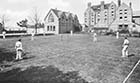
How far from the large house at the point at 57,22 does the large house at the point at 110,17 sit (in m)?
10.1

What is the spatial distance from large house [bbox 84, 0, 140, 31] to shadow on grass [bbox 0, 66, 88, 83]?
4059 cm

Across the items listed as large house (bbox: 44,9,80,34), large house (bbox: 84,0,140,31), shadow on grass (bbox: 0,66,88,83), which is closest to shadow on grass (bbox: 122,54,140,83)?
shadow on grass (bbox: 0,66,88,83)

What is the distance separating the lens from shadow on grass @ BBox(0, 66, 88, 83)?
7404 millimetres

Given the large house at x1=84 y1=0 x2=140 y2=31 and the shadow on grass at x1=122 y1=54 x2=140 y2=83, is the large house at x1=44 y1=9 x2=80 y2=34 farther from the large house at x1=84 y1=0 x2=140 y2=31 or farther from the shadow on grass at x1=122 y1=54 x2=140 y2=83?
the shadow on grass at x1=122 y1=54 x2=140 y2=83

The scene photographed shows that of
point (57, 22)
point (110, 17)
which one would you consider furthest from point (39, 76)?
point (110, 17)

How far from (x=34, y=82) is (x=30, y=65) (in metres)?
2.99

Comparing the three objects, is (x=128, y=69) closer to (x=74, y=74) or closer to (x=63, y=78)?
(x=74, y=74)

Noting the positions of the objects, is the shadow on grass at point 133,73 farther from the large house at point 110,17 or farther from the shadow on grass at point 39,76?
the large house at point 110,17

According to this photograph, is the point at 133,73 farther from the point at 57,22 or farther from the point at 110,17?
the point at 110,17

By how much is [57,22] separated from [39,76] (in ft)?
137

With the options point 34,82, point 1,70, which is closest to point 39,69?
point 34,82

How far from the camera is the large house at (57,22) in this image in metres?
49.3

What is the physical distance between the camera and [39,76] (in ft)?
26.2

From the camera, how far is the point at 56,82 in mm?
7164
